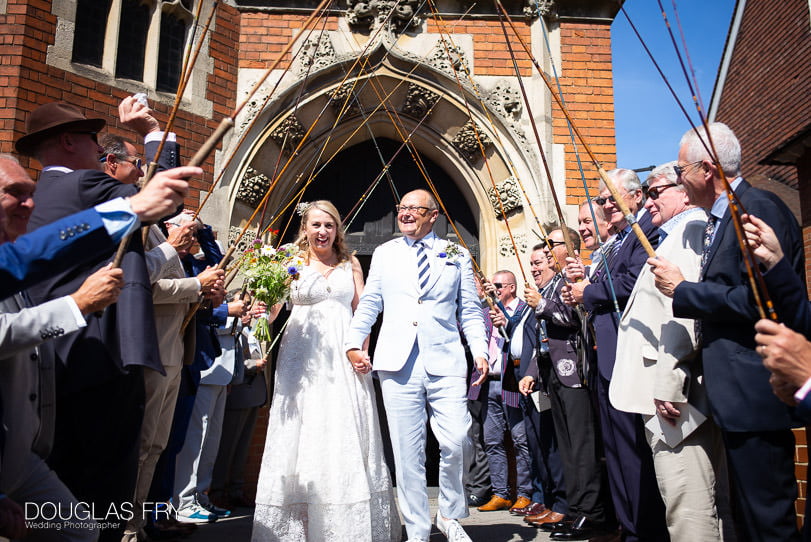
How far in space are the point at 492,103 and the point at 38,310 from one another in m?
6.24

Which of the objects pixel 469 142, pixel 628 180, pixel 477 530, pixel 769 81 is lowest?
pixel 477 530

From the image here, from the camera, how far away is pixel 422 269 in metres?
4.43

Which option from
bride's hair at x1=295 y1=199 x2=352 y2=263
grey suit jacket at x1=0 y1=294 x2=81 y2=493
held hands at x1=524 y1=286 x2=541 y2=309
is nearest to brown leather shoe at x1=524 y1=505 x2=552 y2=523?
held hands at x1=524 y1=286 x2=541 y2=309

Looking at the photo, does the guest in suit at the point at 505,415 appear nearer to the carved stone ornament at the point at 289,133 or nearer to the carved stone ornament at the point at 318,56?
the carved stone ornament at the point at 289,133

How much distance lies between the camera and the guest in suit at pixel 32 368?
2.05m

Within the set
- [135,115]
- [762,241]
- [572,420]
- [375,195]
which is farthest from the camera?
[375,195]

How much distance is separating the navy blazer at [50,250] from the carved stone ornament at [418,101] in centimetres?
613

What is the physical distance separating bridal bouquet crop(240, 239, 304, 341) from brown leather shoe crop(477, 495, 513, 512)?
9.16 ft

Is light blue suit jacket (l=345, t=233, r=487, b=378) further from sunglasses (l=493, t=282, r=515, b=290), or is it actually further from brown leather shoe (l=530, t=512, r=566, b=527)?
sunglasses (l=493, t=282, r=515, b=290)

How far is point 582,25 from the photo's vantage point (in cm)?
792

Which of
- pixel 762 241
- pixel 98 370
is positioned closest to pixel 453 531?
pixel 98 370

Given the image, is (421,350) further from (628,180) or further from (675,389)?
(628,180)

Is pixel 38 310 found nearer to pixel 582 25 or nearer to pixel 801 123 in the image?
pixel 582 25

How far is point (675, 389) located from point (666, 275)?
0.52 m
